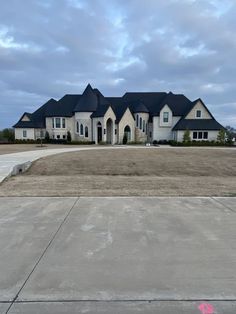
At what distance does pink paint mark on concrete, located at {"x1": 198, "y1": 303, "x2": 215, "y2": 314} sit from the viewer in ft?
9.28

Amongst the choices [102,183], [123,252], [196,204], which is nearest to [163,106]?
[102,183]

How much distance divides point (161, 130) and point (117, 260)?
169 ft

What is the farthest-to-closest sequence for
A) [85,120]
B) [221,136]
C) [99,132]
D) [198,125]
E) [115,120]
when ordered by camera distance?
[115,120], [85,120], [99,132], [198,125], [221,136]

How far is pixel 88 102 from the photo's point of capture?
51.8m

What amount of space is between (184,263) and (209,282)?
0.54m

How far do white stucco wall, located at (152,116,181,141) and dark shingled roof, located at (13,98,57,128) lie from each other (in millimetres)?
20318

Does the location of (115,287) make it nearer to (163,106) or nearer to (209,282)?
(209,282)

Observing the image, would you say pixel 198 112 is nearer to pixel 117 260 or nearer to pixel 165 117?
pixel 165 117

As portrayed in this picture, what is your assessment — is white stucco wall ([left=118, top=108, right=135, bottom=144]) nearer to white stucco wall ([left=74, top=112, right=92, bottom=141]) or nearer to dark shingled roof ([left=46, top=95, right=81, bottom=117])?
white stucco wall ([left=74, top=112, right=92, bottom=141])

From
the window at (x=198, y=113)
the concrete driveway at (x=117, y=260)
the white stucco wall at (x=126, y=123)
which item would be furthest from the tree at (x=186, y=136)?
the concrete driveway at (x=117, y=260)

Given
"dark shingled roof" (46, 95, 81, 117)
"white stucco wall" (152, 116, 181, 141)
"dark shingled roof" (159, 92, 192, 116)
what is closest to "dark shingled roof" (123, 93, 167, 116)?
"dark shingled roof" (159, 92, 192, 116)

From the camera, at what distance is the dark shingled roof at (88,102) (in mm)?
51125

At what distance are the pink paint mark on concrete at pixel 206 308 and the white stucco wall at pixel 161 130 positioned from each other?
171 feet

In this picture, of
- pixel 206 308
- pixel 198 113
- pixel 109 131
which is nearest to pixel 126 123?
pixel 109 131
